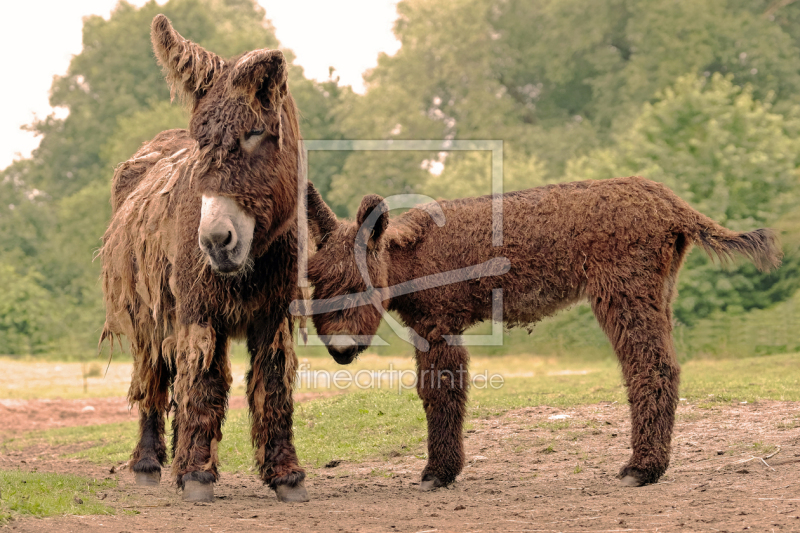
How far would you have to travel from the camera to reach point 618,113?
1337 inches

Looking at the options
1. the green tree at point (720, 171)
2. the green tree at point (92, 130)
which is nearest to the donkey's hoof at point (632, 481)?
the green tree at point (720, 171)

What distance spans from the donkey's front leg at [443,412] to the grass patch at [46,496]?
7.86 feet

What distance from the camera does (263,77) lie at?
4938 mm

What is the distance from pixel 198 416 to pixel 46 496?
1.04 metres

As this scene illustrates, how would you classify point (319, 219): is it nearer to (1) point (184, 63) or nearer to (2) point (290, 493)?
(1) point (184, 63)

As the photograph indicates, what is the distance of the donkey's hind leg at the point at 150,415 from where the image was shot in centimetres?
673

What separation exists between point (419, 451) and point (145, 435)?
2.61m

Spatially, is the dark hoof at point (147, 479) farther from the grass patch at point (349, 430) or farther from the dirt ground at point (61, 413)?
the dirt ground at point (61, 413)

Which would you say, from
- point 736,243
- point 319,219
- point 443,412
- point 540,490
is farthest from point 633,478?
point 319,219

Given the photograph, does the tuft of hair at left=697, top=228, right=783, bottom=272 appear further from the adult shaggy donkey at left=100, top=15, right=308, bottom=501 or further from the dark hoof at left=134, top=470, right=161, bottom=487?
the dark hoof at left=134, top=470, right=161, bottom=487

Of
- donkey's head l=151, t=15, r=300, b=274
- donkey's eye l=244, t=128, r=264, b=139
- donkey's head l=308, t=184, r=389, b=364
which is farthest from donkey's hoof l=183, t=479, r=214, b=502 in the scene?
donkey's eye l=244, t=128, r=264, b=139

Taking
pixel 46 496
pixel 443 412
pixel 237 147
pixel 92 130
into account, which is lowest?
pixel 46 496

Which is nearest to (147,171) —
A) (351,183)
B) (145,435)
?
(145,435)

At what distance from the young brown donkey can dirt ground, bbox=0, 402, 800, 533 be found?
20.2 inches
